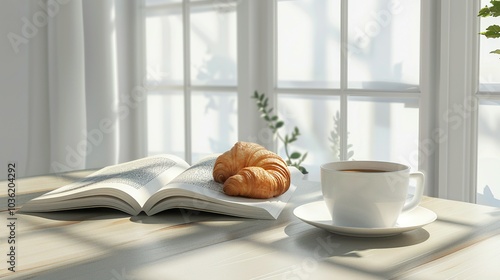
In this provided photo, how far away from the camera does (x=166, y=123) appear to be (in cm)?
301

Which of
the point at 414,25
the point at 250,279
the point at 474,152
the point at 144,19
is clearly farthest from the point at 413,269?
the point at 144,19

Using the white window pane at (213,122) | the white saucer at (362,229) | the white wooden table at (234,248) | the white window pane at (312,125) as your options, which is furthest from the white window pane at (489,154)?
the white window pane at (213,122)

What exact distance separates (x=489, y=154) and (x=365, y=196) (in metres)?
1.09

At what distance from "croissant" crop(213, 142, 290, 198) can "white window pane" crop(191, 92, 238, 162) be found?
5.08ft

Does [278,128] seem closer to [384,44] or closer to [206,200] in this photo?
[384,44]

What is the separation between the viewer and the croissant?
1042mm

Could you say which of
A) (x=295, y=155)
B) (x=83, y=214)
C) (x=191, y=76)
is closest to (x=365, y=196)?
(x=83, y=214)

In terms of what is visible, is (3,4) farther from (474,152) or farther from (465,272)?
(465,272)

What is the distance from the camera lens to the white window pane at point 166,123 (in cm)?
Result: 294

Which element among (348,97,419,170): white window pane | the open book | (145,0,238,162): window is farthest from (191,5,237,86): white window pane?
the open book

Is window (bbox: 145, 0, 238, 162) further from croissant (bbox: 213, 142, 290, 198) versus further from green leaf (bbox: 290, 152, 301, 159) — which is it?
croissant (bbox: 213, 142, 290, 198)

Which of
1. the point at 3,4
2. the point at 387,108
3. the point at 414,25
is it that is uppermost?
the point at 3,4

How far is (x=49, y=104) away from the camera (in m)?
2.82

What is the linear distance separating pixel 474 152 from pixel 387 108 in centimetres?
35
